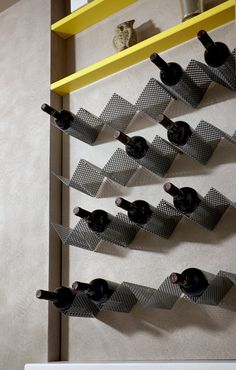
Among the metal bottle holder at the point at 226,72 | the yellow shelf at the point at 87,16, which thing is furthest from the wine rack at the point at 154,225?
the yellow shelf at the point at 87,16

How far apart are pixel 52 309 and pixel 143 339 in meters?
0.42

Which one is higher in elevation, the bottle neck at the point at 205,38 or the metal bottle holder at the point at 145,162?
the bottle neck at the point at 205,38

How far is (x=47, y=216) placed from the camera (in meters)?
2.32

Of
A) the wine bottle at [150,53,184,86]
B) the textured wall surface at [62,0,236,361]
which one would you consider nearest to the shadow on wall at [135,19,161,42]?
the textured wall surface at [62,0,236,361]

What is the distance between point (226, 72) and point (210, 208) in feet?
1.46

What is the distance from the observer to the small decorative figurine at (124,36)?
226 cm

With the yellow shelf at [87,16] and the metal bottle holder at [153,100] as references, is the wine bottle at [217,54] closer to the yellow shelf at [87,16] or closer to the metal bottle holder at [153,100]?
the metal bottle holder at [153,100]

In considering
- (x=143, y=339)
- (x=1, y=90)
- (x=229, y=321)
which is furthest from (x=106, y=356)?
(x=1, y=90)

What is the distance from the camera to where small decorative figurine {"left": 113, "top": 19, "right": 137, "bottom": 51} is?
89.0 inches

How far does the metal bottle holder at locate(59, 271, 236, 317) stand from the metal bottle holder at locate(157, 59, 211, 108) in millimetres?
636

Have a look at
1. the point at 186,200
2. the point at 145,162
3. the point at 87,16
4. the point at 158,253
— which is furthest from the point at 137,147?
the point at 87,16

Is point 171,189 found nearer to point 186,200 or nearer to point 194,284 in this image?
point 186,200

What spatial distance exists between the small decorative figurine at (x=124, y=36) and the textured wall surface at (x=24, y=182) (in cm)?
39

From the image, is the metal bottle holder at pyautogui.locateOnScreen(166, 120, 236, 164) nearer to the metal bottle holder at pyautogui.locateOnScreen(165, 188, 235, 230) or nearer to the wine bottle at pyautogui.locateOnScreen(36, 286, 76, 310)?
the metal bottle holder at pyautogui.locateOnScreen(165, 188, 235, 230)
